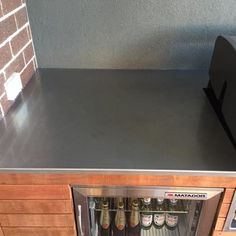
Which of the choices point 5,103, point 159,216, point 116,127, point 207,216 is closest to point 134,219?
point 159,216

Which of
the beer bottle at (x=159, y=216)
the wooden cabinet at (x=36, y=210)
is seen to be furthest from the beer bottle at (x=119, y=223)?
the wooden cabinet at (x=36, y=210)

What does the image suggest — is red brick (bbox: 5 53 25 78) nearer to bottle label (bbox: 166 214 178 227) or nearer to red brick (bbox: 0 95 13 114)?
red brick (bbox: 0 95 13 114)

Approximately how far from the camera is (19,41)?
1.14m

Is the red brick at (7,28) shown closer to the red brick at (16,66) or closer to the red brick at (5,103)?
the red brick at (16,66)

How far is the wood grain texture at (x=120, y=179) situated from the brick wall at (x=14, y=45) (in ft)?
0.98

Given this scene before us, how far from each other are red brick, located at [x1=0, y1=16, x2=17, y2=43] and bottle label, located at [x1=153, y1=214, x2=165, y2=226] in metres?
0.94

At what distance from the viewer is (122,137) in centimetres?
91

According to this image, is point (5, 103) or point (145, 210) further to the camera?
A: point (145, 210)

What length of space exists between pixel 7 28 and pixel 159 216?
98 centimetres

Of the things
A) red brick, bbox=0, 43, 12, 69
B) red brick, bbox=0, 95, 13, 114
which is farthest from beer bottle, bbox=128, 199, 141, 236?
red brick, bbox=0, 43, 12, 69

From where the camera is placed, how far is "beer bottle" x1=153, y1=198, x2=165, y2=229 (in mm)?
1130

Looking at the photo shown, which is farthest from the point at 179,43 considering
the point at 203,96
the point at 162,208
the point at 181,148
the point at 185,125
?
the point at 162,208

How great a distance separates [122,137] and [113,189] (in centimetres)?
17

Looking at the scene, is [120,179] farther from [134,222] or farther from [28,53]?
[28,53]
